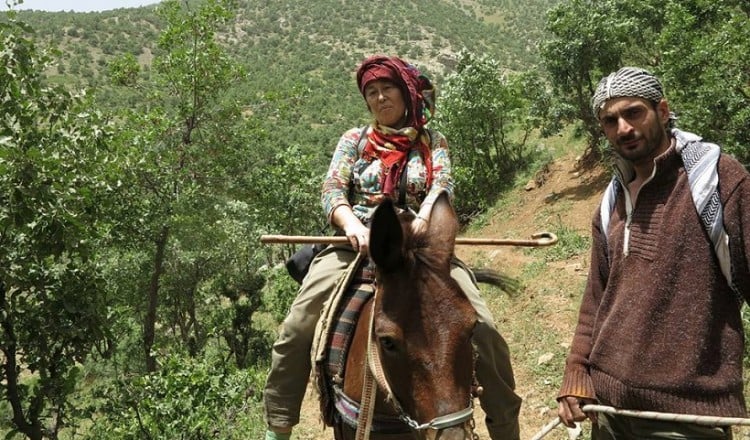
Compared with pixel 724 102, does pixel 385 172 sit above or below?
below

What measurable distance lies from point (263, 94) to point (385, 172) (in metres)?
11.6

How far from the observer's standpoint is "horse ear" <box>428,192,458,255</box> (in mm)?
2309

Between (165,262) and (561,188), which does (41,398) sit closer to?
(165,262)

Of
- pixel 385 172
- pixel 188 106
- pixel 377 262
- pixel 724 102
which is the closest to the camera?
pixel 377 262

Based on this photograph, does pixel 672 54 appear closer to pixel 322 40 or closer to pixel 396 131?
pixel 396 131

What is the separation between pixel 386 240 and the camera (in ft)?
7.27

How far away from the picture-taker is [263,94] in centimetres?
1395

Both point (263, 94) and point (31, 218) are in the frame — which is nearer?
point (31, 218)

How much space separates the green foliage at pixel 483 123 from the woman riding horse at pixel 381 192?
18.2m

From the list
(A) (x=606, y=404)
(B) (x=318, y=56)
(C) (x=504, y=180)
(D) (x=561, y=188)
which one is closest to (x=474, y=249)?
(D) (x=561, y=188)

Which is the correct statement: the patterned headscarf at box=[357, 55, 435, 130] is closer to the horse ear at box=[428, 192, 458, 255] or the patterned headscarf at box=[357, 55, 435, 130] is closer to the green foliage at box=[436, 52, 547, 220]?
the horse ear at box=[428, 192, 458, 255]

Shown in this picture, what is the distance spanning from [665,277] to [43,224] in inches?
189

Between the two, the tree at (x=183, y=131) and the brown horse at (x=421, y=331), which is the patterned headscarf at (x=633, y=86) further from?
the tree at (x=183, y=131)

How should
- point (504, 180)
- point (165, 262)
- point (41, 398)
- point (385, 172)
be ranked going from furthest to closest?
1. point (504, 180)
2. point (165, 262)
3. point (41, 398)
4. point (385, 172)
